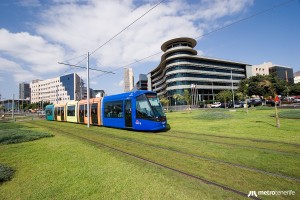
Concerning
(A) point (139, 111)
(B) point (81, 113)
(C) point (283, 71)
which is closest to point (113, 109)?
(A) point (139, 111)

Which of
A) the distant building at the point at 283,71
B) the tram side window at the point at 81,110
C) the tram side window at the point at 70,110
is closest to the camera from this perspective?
the tram side window at the point at 81,110

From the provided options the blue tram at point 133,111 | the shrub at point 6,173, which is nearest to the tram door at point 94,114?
the blue tram at point 133,111

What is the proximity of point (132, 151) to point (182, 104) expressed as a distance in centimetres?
7251

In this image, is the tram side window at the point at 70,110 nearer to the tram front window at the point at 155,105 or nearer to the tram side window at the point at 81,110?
the tram side window at the point at 81,110

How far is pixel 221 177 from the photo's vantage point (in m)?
5.40

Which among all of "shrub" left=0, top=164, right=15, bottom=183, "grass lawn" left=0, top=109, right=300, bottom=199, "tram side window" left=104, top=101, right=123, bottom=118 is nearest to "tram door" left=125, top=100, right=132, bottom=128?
"tram side window" left=104, top=101, right=123, bottom=118

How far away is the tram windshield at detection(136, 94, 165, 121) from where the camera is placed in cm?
1390

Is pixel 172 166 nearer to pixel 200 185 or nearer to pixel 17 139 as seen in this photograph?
pixel 200 185

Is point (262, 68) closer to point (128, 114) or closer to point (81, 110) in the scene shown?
point (81, 110)

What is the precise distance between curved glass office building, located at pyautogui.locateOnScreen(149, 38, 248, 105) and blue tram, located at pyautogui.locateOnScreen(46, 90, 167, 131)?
2460 inches

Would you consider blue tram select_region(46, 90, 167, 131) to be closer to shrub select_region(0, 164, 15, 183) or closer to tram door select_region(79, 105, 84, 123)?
tram door select_region(79, 105, 84, 123)

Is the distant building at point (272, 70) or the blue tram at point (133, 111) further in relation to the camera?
the distant building at point (272, 70)

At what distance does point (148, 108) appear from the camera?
1395 centimetres

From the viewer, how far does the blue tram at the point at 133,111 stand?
13953mm
